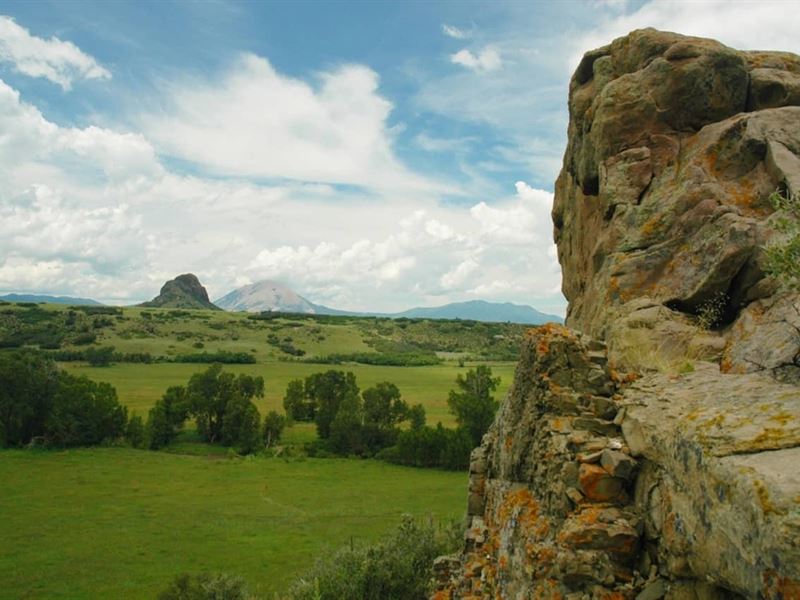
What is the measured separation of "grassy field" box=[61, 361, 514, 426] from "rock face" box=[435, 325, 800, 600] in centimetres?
9335

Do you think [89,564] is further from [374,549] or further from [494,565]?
[494,565]

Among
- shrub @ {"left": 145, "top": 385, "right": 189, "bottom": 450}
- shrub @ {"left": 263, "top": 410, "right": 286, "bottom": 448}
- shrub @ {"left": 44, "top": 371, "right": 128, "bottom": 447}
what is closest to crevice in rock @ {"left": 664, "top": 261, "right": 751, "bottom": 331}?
shrub @ {"left": 263, "top": 410, "right": 286, "bottom": 448}

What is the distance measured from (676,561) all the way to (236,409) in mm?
93864

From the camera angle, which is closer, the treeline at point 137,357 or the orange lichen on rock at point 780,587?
the orange lichen on rock at point 780,587

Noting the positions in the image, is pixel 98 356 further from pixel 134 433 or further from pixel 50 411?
pixel 134 433

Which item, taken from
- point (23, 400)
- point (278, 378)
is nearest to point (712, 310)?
point (23, 400)

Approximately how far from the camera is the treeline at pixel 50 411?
8625 centimetres

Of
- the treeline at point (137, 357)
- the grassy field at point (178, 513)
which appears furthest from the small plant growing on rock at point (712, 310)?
the treeline at point (137, 357)

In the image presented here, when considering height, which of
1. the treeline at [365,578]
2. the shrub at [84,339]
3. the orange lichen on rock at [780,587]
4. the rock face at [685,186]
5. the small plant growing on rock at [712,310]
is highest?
the rock face at [685,186]

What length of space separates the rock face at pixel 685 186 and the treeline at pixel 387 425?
202 ft

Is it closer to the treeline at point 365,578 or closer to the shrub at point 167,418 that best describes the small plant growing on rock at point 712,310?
the treeline at point 365,578

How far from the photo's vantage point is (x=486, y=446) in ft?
61.4

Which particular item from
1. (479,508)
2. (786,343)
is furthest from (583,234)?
(786,343)

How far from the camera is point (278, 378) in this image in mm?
151250
